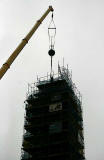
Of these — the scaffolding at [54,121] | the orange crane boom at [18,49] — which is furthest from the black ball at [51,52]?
the orange crane boom at [18,49]

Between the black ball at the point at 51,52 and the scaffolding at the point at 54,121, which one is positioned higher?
the black ball at the point at 51,52

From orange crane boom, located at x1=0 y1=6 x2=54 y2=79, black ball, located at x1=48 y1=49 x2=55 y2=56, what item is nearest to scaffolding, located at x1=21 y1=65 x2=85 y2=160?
black ball, located at x1=48 y1=49 x2=55 y2=56

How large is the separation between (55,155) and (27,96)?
20.3m

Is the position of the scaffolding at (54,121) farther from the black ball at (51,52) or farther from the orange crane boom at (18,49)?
the orange crane boom at (18,49)

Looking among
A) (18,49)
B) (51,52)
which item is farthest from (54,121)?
(18,49)

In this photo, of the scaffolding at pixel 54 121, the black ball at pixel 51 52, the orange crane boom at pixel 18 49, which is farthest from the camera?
the black ball at pixel 51 52

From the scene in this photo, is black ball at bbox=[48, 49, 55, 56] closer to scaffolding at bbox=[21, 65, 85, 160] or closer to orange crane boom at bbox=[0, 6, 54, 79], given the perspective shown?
scaffolding at bbox=[21, 65, 85, 160]

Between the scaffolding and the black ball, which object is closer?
the scaffolding

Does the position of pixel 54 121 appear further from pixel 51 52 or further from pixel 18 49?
pixel 18 49

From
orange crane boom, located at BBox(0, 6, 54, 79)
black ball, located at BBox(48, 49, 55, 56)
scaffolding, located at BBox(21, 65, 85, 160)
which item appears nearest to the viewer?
orange crane boom, located at BBox(0, 6, 54, 79)

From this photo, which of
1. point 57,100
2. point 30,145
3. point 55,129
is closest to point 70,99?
point 57,100

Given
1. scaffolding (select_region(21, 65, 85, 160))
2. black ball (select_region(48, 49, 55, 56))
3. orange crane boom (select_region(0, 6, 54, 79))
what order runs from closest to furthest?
orange crane boom (select_region(0, 6, 54, 79))
scaffolding (select_region(21, 65, 85, 160))
black ball (select_region(48, 49, 55, 56))

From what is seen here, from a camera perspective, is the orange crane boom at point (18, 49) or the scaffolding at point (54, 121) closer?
the orange crane boom at point (18, 49)

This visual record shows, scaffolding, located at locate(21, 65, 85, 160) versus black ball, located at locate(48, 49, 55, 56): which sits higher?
black ball, located at locate(48, 49, 55, 56)
